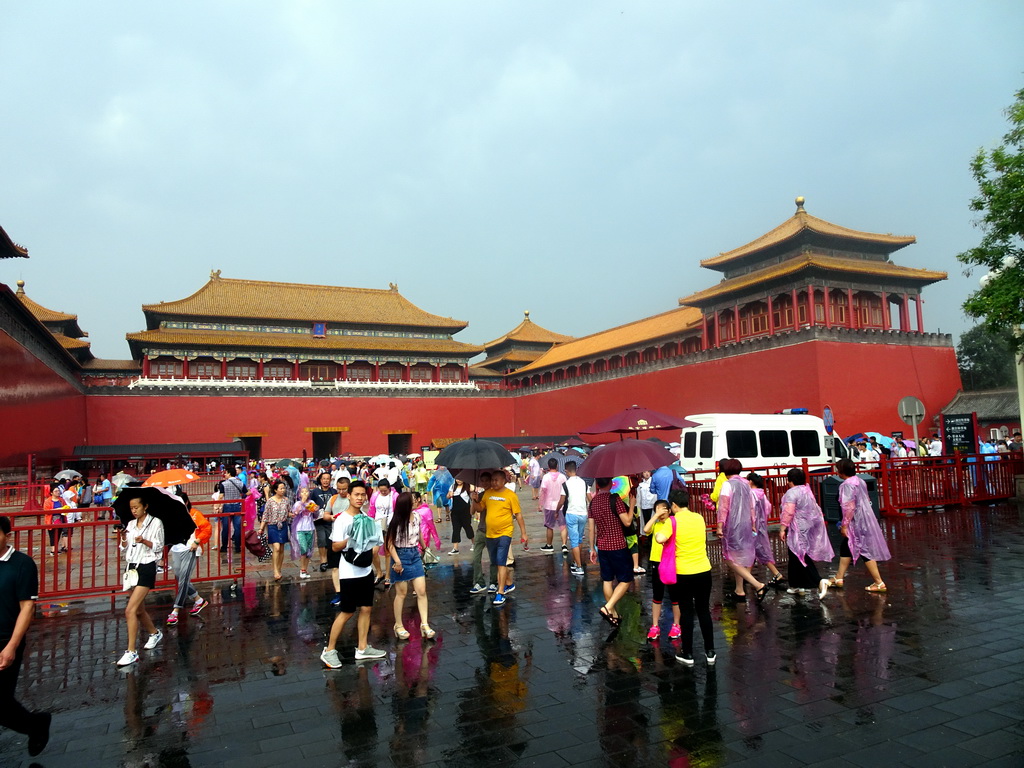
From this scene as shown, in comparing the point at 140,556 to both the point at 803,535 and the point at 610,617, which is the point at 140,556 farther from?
the point at 803,535

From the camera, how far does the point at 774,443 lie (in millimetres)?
12836

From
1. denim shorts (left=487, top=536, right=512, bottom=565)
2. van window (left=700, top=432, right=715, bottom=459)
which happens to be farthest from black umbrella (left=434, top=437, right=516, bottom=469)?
van window (left=700, top=432, right=715, bottom=459)

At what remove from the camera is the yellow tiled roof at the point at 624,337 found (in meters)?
28.9

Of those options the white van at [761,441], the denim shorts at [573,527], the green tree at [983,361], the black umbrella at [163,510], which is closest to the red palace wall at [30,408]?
the black umbrella at [163,510]

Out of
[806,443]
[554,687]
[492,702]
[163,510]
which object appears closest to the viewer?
[492,702]

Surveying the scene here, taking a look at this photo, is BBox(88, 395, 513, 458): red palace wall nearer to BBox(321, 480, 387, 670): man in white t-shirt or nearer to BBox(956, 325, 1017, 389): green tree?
BBox(956, 325, 1017, 389): green tree

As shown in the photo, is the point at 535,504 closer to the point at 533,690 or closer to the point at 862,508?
the point at 862,508

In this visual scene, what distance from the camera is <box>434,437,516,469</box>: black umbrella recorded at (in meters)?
6.15

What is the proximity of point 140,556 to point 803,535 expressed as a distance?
17.9 feet

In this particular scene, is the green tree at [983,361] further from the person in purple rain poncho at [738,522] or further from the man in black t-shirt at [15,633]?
the man in black t-shirt at [15,633]

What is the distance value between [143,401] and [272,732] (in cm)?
3081

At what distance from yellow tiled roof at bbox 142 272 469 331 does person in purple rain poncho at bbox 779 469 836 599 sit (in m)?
31.9

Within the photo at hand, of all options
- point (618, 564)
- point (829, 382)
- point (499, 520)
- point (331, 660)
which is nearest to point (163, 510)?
point (331, 660)

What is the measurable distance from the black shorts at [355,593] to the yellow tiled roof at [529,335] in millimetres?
36820
